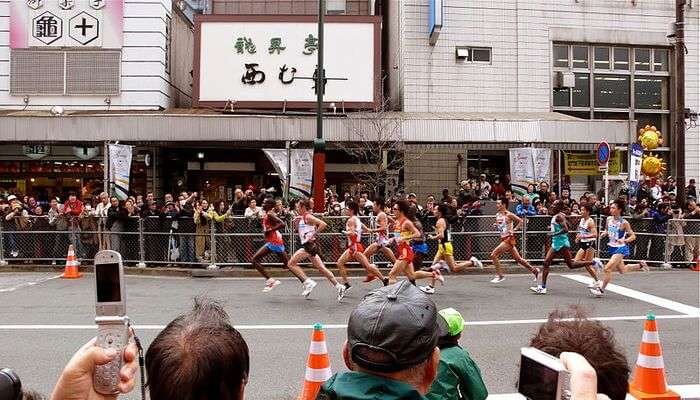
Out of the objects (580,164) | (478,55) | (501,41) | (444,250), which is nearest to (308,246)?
(444,250)

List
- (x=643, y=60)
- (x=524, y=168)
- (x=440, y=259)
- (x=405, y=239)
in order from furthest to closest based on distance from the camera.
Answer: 1. (x=643, y=60)
2. (x=524, y=168)
3. (x=440, y=259)
4. (x=405, y=239)

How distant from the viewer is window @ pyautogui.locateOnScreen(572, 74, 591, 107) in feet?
91.6

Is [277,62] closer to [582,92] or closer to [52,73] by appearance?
[52,73]

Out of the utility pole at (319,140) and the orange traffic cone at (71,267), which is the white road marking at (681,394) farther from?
the orange traffic cone at (71,267)

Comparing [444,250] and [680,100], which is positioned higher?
[680,100]

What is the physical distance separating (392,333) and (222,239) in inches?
545

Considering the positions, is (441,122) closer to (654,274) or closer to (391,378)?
(654,274)

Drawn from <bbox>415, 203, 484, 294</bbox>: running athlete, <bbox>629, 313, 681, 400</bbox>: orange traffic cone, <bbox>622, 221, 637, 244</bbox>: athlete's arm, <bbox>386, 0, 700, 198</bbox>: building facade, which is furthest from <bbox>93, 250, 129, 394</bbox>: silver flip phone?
<bbox>386, 0, 700, 198</bbox>: building facade

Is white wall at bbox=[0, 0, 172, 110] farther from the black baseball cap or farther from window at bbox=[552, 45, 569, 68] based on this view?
the black baseball cap

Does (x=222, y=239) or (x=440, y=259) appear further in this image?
(x=222, y=239)

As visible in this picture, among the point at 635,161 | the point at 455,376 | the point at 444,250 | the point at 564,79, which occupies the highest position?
the point at 564,79

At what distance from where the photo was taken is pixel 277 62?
2556cm

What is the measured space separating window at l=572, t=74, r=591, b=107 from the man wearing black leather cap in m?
27.7

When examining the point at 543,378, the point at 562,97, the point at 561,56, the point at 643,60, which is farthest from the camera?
the point at 643,60
